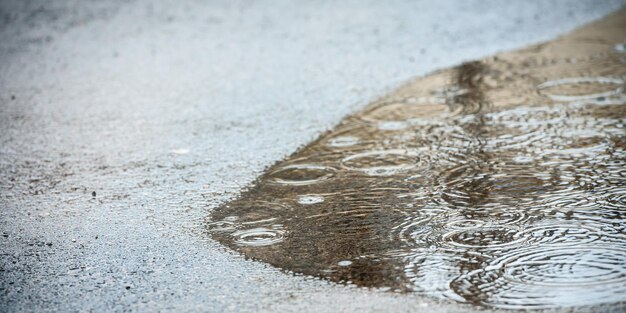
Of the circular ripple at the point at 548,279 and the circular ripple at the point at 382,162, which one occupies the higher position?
the circular ripple at the point at 382,162

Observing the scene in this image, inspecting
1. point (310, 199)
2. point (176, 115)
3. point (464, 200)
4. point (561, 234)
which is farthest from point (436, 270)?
point (176, 115)

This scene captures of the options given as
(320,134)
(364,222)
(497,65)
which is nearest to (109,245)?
(364,222)

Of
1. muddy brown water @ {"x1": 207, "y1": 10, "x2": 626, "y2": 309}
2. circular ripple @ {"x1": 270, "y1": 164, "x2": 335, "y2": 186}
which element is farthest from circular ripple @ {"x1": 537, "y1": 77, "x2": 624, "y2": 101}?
circular ripple @ {"x1": 270, "y1": 164, "x2": 335, "y2": 186}

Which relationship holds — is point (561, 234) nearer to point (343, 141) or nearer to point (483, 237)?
point (483, 237)

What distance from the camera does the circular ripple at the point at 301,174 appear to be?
461cm

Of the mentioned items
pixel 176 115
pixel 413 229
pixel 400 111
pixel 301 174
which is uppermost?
pixel 176 115

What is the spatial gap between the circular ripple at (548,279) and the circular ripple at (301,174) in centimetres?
144

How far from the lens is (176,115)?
621 centimetres

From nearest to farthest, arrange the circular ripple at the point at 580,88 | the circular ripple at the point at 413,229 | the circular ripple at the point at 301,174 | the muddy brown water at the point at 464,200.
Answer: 1. the muddy brown water at the point at 464,200
2. the circular ripple at the point at 413,229
3. the circular ripple at the point at 301,174
4. the circular ripple at the point at 580,88

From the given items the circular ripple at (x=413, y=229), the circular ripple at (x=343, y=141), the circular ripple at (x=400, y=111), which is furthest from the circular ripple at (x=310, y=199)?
the circular ripple at (x=400, y=111)

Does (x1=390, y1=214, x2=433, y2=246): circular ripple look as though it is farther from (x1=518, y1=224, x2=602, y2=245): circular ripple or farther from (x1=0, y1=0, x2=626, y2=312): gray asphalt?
(x1=0, y1=0, x2=626, y2=312): gray asphalt

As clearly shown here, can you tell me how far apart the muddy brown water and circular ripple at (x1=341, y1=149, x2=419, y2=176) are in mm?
12

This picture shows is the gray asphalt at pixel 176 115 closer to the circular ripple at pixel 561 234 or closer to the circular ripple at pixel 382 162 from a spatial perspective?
the circular ripple at pixel 382 162

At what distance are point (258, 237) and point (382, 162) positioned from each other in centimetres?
124
